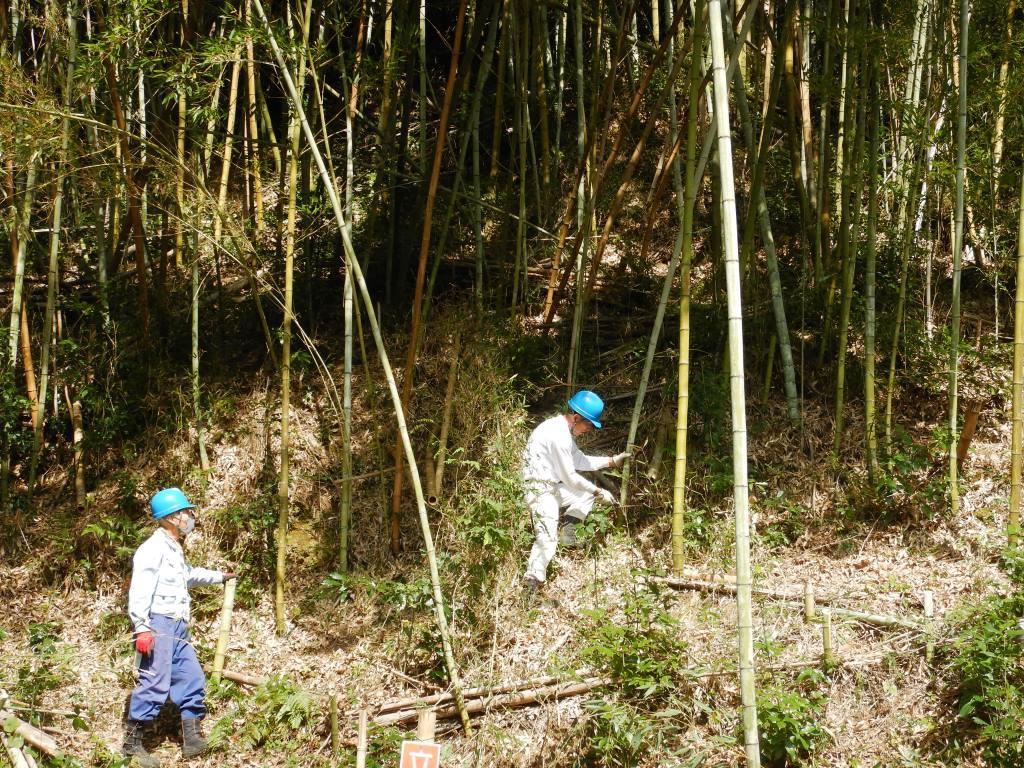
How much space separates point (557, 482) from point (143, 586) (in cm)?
197

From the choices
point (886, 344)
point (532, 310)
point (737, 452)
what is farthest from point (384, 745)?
point (886, 344)

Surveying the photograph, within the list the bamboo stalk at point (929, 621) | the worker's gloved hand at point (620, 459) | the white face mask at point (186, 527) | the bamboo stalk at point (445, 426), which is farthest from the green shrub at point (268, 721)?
the bamboo stalk at point (929, 621)

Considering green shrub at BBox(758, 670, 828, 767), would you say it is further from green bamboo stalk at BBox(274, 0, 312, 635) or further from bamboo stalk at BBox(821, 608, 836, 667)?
green bamboo stalk at BBox(274, 0, 312, 635)

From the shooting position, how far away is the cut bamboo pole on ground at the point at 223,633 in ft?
14.7

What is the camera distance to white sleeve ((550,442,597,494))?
4672mm

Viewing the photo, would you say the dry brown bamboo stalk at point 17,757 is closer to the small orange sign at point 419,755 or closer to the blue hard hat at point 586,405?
the small orange sign at point 419,755

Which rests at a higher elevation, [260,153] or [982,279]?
[260,153]

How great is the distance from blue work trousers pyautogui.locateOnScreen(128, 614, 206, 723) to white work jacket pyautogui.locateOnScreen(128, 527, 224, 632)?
6cm

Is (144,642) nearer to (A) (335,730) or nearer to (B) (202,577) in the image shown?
(B) (202,577)

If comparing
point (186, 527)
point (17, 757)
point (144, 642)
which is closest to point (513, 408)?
point (186, 527)

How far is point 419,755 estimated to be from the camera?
2.93 meters

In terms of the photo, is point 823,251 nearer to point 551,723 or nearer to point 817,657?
point 817,657

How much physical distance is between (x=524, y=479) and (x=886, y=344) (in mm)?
2324

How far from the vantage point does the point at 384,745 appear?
3.96m
